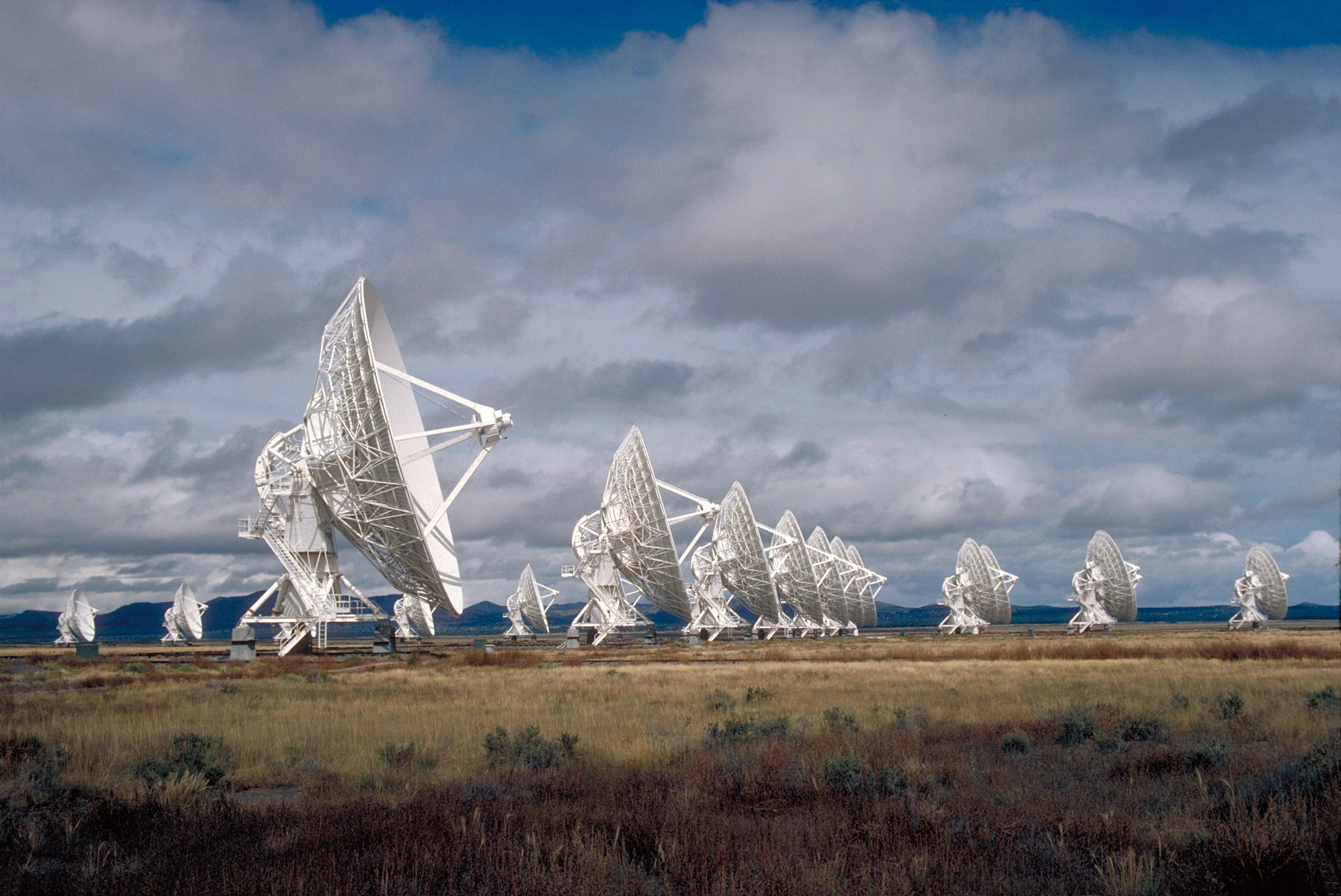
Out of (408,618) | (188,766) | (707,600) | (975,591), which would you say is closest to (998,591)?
(975,591)

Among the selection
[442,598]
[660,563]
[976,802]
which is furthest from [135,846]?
[660,563]

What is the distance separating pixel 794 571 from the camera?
266 ft

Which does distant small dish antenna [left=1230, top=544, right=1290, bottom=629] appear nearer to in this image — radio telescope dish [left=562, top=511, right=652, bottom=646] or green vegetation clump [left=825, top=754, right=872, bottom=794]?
radio telescope dish [left=562, top=511, right=652, bottom=646]

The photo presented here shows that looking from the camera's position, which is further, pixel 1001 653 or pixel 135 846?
pixel 1001 653

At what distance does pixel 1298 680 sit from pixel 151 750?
26856 millimetres

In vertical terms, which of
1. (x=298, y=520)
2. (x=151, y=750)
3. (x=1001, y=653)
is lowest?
(x=1001, y=653)

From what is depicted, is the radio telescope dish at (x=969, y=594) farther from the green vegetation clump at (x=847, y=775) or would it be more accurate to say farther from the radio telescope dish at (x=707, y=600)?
the green vegetation clump at (x=847, y=775)

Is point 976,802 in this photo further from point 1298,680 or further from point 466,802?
point 1298,680

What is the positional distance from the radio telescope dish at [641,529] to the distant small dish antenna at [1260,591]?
68.8 m

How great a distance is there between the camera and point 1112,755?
11.8 metres

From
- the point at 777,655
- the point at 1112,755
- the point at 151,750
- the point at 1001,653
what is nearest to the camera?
the point at 1112,755

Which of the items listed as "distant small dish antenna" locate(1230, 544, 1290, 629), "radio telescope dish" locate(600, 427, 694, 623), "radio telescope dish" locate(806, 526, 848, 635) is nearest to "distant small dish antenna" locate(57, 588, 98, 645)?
"radio telescope dish" locate(600, 427, 694, 623)

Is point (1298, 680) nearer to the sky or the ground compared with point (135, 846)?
nearer to the ground

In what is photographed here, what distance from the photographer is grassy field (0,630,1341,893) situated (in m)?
6.25
